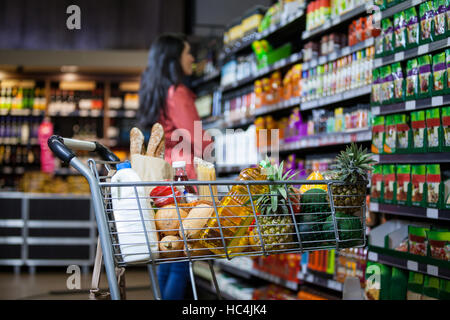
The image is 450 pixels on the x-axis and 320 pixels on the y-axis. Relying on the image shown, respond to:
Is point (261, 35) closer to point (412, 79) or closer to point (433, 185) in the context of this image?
point (412, 79)

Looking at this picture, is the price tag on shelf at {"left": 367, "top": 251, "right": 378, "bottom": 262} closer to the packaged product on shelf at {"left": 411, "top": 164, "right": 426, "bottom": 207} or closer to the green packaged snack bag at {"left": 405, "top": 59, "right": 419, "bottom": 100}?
the packaged product on shelf at {"left": 411, "top": 164, "right": 426, "bottom": 207}

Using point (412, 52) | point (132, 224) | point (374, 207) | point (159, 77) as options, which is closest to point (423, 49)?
point (412, 52)

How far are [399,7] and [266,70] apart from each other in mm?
1828

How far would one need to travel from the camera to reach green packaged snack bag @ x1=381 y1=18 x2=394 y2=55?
3.00 m

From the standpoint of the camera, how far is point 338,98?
3568mm

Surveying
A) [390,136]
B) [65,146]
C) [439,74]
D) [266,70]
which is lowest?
[65,146]

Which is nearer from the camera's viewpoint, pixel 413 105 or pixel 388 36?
pixel 413 105

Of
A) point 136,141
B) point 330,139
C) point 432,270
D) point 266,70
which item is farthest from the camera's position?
point 266,70

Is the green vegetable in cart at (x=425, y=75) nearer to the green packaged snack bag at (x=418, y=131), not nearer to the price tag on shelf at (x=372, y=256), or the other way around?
the green packaged snack bag at (x=418, y=131)

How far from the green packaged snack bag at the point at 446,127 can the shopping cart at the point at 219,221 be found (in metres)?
1.11

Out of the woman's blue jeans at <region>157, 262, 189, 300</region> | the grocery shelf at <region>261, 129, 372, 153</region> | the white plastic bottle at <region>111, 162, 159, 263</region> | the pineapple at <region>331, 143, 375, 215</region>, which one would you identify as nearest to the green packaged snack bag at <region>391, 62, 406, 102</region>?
the grocery shelf at <region>261, 129, 372, 153</region>

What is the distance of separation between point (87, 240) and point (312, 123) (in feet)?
12.7

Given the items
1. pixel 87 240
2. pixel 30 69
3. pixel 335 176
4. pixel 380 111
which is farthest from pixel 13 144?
pixel 335 176
